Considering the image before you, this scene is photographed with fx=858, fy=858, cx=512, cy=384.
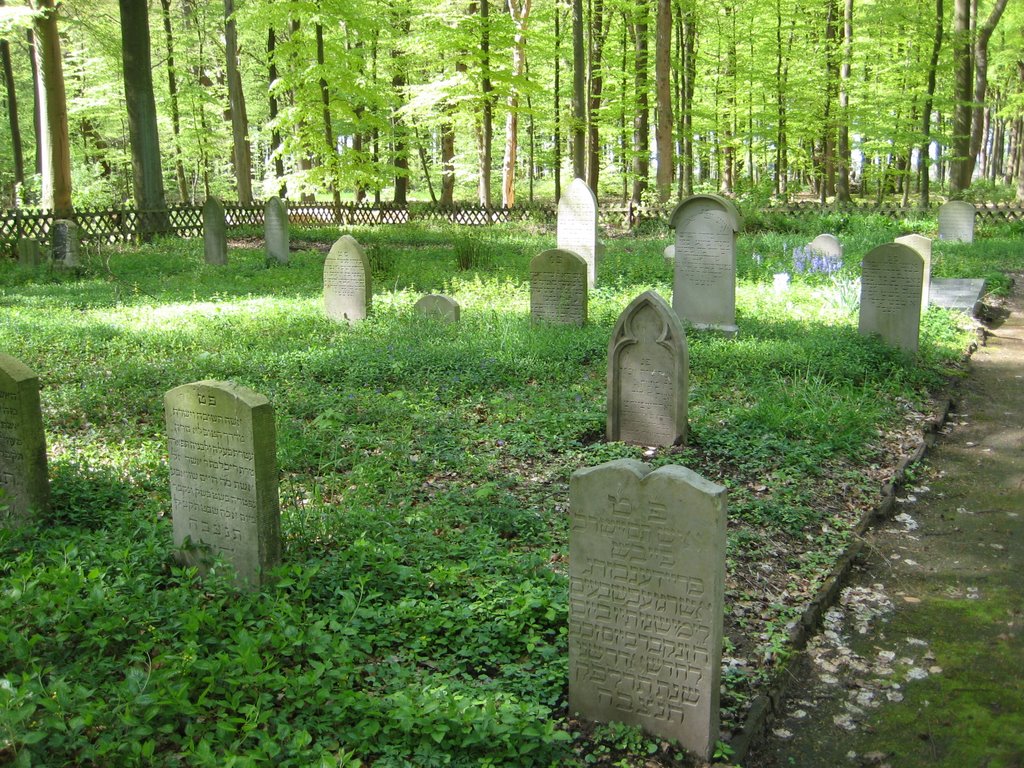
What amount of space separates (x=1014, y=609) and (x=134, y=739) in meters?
4.38

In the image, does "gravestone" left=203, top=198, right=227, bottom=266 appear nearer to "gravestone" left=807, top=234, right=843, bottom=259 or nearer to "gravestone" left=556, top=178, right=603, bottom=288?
"gravestone" left=556, top=178, right=603, bottom=288

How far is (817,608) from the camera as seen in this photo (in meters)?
4.52

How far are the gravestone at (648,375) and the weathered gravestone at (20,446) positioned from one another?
4036 millimetres

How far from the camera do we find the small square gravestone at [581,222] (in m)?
14.3

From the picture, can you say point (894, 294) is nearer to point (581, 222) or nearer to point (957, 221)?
point (581, 222)

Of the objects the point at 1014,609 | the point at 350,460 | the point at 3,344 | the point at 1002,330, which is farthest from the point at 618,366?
the point at 1002,330

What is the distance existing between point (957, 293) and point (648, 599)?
12.2 metres

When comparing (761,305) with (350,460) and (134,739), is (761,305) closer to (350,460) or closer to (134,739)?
(350,460)

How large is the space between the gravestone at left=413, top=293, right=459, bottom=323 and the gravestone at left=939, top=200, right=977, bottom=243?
13944mm

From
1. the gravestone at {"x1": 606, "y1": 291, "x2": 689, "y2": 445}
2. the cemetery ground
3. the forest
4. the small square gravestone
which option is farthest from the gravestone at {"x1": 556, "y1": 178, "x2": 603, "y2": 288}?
the forest

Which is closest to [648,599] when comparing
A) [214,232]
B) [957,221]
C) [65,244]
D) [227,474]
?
[227,474]

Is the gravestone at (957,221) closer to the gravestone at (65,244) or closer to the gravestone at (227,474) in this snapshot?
the gravestone at (65,244)

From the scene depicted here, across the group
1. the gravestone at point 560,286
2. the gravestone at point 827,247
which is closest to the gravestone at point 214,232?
the gravestone at point 560,286

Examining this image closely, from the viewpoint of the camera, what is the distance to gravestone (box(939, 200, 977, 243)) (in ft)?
63.4
